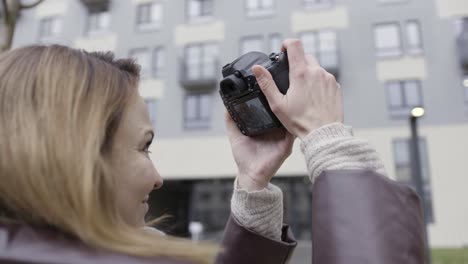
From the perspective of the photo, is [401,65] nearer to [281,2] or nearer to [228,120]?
[281,2]

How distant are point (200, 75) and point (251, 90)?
14.2 m

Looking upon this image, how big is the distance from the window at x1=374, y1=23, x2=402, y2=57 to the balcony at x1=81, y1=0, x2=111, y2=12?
33.0 feet

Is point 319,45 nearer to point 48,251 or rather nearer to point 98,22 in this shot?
point 98,22

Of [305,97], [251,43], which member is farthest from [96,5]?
[305,97]

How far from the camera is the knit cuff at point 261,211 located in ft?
3.88

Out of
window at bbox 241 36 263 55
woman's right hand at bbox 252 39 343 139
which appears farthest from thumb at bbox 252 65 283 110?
window at bbox 241 36 263 55

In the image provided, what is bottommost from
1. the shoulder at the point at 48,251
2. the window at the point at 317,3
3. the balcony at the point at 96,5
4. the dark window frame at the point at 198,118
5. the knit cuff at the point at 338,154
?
the dark window frame at the point at 198,118

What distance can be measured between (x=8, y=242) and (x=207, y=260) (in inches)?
11.8

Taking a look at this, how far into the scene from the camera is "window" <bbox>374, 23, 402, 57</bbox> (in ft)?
46.1

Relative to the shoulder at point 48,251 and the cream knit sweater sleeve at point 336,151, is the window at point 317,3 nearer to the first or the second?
the cream knit sweater sleeve at point 336,151

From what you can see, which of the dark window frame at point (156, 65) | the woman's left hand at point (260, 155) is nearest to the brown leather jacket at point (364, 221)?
the woman's left hand at point (260, 155)

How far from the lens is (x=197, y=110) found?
50.0 feet

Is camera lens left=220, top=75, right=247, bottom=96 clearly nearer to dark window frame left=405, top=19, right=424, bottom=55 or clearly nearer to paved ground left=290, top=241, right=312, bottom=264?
paved ground left=290, top=241, right=312, bottom=264

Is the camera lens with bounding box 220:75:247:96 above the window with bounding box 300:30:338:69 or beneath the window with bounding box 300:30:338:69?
beneath
